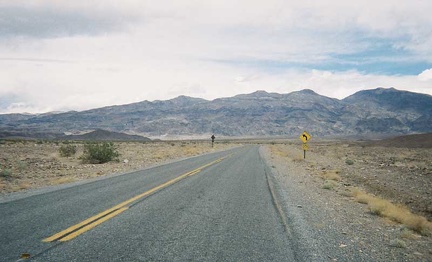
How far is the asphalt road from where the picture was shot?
509 centimetres

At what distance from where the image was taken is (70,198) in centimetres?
934

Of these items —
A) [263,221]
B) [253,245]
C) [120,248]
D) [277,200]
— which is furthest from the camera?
[277,200]

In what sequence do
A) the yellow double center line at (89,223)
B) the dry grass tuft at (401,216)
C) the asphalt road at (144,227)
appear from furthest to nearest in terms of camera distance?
1. the dry grass tuft at (401,216)
2. the yellow double center line at (89,223)
3. the asphalt road at (144,227)

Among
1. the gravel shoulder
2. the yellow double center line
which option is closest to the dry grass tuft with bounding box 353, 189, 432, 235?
the gravel shoulder

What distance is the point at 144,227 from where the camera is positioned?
6422 mm

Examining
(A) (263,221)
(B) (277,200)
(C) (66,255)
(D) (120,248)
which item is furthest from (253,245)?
(B) (277,200)

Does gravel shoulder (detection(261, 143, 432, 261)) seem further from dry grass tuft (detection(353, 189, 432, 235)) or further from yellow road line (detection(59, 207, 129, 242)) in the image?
yellow road line (detection(59, 207, 129, 242))

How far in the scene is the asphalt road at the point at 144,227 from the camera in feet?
16.7

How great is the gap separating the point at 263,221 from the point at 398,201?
862 cm

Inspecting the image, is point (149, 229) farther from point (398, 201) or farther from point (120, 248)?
point (398, 201)

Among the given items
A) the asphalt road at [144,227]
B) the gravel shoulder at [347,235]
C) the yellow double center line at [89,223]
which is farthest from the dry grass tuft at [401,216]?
the yellow double center line at [89,223]

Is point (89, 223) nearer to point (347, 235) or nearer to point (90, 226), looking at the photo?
point (90, 226)

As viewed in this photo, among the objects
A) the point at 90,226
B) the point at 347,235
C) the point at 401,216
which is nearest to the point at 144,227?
the point at 90,226

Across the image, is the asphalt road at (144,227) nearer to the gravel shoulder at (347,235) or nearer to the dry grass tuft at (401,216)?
the gravel shoulder at (347,235)
